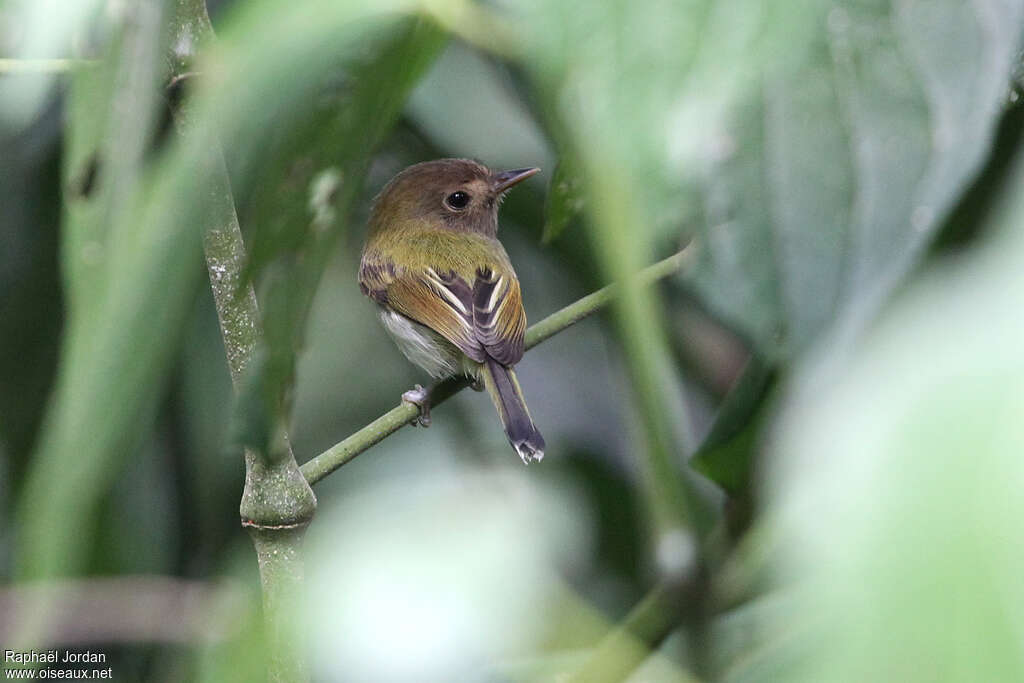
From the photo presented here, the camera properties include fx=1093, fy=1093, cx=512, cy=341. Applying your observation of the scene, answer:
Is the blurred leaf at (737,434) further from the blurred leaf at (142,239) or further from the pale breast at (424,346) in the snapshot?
the pale breast at (424,346)

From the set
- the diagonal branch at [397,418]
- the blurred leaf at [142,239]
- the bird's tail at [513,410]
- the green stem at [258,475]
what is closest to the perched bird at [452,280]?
the bird's tail at [513,410]

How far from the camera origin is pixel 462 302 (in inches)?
113

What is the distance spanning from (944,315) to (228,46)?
1.80 feet

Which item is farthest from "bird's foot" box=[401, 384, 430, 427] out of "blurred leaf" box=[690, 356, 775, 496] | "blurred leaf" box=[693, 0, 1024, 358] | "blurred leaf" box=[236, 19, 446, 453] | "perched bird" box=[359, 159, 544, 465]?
"blurred leaf" box=[693, 0, 1024, 358]

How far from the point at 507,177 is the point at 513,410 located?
33.5 inches

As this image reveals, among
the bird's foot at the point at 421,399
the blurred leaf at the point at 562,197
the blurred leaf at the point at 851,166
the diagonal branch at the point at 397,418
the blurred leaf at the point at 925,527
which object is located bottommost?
the bird's foot at the point at 421,399

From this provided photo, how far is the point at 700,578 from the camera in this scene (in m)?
0.67

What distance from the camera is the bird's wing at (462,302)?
260cm

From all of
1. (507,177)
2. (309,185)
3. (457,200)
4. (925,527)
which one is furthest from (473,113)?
(925,527)

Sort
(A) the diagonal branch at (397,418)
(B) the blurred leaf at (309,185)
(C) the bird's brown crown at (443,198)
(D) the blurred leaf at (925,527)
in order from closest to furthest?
(D) the blurred leaf at (925,527)
(B) the blurred leaf at (309,185)
(A) the diagonal branch at (397,418)
(C) the bird's brown crown at (443,198)

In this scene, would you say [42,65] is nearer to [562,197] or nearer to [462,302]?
[562,197]

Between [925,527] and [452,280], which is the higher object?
[925,527]

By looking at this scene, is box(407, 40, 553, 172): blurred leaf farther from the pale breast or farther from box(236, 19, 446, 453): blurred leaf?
box(236, 19, 446, 453): blurred leaf

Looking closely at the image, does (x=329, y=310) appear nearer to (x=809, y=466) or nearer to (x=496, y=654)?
(x=496, y=654)
